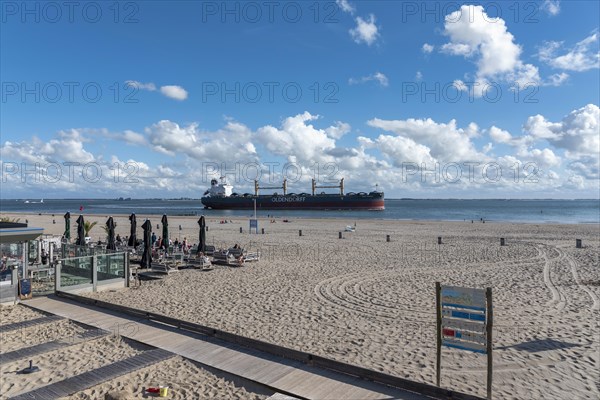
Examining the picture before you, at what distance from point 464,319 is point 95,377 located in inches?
204

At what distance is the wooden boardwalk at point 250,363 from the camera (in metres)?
4.87

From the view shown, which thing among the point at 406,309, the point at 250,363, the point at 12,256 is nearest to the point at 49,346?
the point at 250,363

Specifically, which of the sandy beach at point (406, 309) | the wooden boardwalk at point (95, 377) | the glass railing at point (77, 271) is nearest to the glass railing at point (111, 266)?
the glass railing at point (77, 271)

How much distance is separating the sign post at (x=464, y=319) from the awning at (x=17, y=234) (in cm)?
997

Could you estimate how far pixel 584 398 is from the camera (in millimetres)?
4934

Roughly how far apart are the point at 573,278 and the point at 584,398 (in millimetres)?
9745

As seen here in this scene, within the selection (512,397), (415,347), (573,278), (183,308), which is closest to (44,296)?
(183,308)

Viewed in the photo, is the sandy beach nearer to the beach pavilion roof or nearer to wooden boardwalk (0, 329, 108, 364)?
wooden boardwalk (0, 329, 108, 364)

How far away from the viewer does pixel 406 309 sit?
9.17 m

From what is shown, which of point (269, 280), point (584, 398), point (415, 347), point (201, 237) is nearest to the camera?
point (584, 398)

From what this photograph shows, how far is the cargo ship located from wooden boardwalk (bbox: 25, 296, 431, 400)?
281 feet

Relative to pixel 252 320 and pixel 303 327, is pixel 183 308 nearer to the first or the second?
pixel 252 320

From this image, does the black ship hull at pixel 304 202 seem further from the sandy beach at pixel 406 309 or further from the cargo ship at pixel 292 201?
the sandy beach at pixel 406 309

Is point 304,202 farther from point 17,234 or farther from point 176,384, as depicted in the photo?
point 176,384
